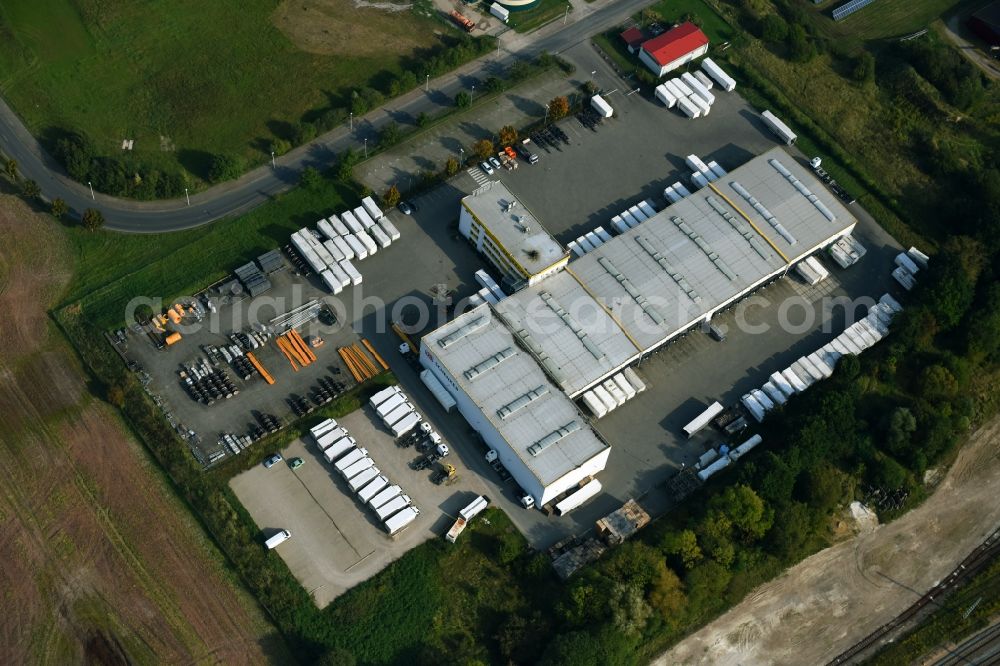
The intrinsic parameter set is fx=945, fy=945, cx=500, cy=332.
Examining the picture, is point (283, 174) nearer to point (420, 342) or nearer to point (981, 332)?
point (420, 342)

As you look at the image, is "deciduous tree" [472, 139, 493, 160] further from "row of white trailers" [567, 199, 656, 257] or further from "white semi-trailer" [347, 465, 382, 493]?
"white semi-trailer" [347, 465, 382, 493]

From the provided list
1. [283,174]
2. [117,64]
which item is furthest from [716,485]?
[117,64]

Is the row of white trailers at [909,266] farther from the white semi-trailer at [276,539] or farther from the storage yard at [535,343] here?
the white semi-trailer at [276,539]

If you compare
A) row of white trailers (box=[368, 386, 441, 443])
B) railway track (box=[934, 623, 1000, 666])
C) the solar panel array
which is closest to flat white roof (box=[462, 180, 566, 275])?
row of white trailers (box=[368, 386, 441, 443])

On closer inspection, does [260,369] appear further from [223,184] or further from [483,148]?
[483,148]

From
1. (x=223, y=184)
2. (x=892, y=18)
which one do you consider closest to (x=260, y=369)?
(x=223, y=184)

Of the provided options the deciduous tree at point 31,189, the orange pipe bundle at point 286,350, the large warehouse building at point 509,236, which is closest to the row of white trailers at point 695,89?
the large warehouse building at point 509,236

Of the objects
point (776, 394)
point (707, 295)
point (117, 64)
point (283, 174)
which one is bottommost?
point (776, 394)
